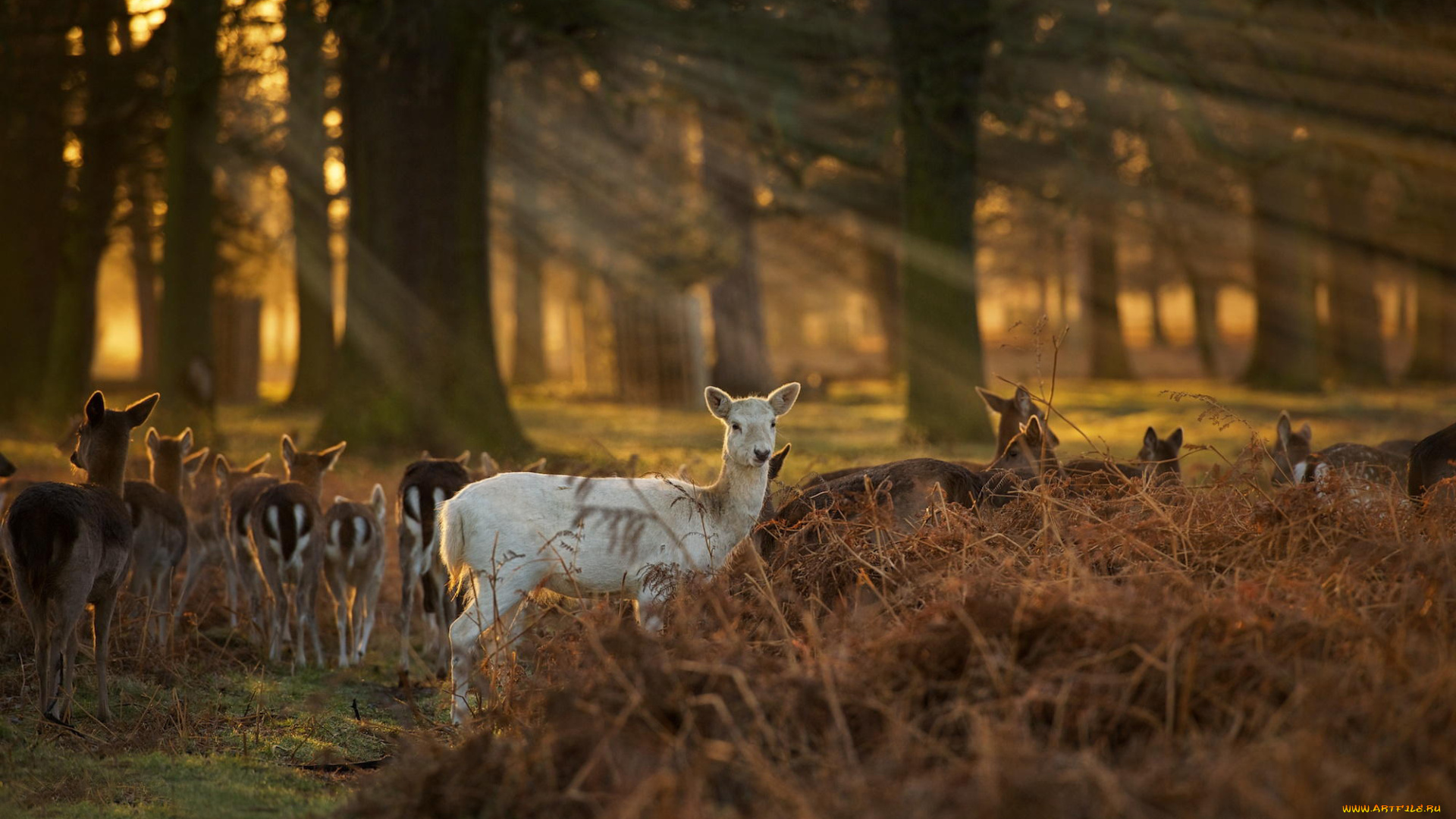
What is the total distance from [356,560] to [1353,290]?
29.6m

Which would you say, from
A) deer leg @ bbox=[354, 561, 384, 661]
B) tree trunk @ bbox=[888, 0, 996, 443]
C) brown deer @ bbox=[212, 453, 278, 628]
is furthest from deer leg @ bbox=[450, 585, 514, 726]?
tree trunk @ bbox=[888, 0, 996, 443]

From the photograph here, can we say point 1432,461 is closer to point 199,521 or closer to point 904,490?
Answer: point 904,490

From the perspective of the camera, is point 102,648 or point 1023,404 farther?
point 1023,404

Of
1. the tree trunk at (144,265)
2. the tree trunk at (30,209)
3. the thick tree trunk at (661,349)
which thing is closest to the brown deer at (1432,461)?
the tree trunk at (30,209)

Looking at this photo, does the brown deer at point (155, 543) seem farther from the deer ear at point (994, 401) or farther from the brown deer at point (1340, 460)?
the brown deer at point (1340, 460)

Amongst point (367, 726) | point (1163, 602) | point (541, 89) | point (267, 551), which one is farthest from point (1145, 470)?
point (541, 89)

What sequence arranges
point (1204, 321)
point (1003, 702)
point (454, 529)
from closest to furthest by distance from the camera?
point (1003, 702) < point (454, 529) < point (1204, 321)

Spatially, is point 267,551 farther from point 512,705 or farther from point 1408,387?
point 1408,387

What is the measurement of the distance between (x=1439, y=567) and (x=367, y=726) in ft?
17.2

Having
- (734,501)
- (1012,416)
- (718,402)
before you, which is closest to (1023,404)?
(1012,416)

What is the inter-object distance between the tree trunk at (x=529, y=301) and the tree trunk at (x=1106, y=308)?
16091 mm

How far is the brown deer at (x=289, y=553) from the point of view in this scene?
898cm

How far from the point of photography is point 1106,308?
1438 inches

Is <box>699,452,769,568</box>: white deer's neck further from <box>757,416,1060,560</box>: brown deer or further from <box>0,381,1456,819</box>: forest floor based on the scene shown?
<box>0,381,1456,819</box>: forest floor
